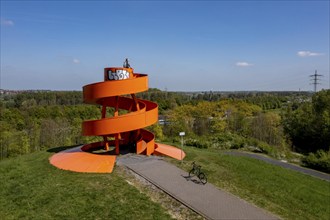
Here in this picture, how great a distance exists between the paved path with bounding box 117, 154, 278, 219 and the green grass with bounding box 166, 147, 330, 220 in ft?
3.09

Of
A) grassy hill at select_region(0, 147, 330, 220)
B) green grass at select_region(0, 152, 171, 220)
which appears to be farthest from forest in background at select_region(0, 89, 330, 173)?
green grass at select_region(0, 152, 171, 220)

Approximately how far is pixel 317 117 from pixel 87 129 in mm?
41346

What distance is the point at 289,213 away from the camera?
43.4 feet

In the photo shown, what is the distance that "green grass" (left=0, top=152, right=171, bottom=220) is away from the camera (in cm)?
1127

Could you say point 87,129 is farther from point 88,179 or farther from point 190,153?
point 190,153

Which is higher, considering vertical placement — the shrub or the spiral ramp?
the spiral ramp

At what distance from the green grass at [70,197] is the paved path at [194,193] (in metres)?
1.35

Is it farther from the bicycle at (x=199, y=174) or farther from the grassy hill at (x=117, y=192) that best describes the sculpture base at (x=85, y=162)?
the bicycle at (x=199, y=174)

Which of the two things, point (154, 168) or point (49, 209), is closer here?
point (49, 209)

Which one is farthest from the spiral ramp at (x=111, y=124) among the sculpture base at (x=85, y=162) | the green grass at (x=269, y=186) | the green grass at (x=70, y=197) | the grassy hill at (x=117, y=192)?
the green grass at (x=269, y=186)

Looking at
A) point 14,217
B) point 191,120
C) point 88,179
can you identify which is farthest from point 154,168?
point 191,120

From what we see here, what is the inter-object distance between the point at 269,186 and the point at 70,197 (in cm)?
1066

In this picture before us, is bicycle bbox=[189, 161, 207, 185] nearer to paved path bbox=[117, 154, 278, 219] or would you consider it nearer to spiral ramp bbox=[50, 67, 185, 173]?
paved path bbox=[117, 154, 278, 219]

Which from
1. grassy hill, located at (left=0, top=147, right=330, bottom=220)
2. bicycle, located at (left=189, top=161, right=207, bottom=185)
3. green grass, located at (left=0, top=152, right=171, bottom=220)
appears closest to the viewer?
green grass, located at (left=0, top=152, right=171, bottom=220)
